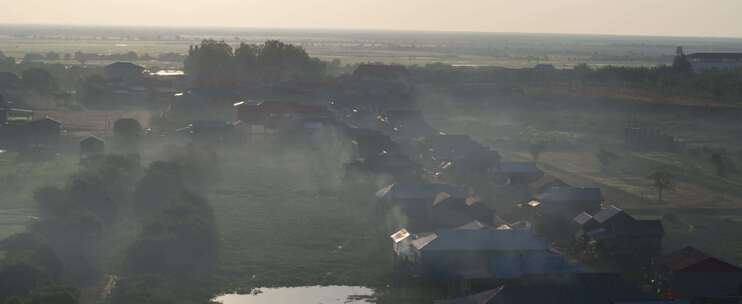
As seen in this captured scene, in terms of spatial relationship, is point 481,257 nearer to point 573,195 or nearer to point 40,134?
point 573,195

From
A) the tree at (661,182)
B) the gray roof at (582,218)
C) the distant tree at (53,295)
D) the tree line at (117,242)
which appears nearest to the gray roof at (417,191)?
the gray roof at (582,218)

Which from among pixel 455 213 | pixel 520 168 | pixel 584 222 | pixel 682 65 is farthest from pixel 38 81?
pixel 682 65

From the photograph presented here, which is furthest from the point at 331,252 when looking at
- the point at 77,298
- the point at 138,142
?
the point at 138,142

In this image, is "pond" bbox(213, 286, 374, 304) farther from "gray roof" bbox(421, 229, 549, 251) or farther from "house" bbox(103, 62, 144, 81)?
"house" bbox(103, 62, 144, 81)

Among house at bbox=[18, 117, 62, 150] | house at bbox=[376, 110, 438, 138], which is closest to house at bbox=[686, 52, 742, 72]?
house at bbox=[376, 110, 438, 138]

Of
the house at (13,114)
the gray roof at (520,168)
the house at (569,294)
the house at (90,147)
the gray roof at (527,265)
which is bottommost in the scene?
the house at (13,114)

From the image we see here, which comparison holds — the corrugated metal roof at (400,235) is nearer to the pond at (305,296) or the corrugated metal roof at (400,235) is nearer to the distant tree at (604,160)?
the pond at (305,296)

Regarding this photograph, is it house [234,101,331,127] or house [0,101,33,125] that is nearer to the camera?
house [0,101,33,125]
